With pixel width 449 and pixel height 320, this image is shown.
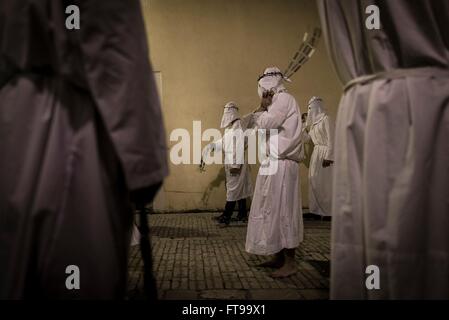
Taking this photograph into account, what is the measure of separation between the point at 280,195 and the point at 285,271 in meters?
0.78

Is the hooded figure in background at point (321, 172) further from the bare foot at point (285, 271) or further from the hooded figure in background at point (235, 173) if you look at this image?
the bare foot at point (285, 271)

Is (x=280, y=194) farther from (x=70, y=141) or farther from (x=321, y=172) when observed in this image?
(x=321, y=172)

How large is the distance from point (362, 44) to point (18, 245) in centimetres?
191

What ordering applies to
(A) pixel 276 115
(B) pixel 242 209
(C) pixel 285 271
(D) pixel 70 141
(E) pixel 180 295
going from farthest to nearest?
(B) pixel 242 209
(A) pixel 276 115
(C) pixel 285 271
(E) pixel 180 295
(D) pixel 70 141

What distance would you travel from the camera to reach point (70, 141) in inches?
70.4

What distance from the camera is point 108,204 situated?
179cm

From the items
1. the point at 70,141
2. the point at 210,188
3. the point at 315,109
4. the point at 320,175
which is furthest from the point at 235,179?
the point at 70,141

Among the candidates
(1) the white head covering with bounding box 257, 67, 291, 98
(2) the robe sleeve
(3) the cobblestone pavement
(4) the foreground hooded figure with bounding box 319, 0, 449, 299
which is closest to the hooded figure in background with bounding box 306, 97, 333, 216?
(3) the cobblestone pavement

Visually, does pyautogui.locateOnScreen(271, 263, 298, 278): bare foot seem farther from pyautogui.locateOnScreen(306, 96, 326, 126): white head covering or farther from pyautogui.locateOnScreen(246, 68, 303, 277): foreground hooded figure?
pyautogui.locateOnScreen(306, 96, 326, 126): white head covering

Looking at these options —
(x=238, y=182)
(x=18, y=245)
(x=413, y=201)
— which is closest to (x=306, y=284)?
(x=413, y=201)

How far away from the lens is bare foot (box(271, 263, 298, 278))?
13.1 ft

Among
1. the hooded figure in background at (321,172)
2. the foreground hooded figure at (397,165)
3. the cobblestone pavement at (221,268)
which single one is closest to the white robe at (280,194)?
the cobblestone pavement at (221,268)

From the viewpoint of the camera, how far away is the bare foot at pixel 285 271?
4008 mm
